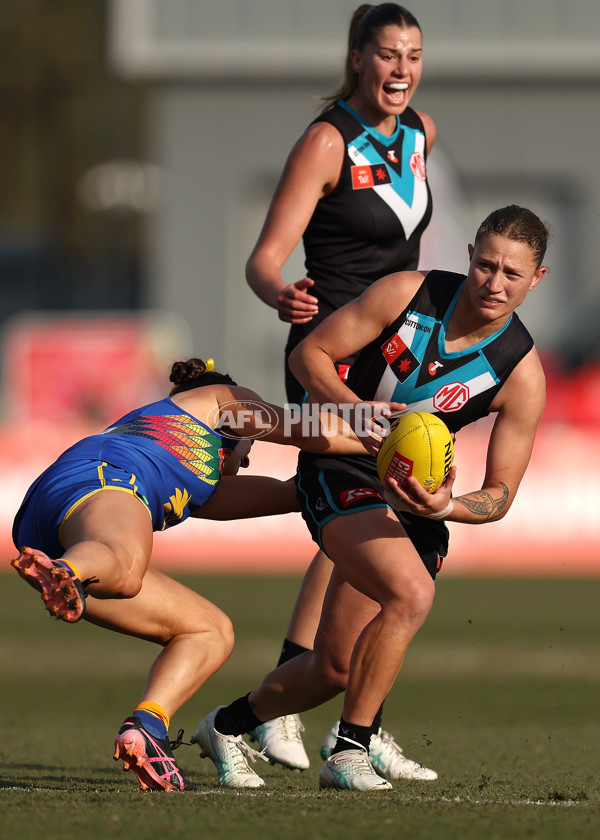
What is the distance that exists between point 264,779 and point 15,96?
131 ft

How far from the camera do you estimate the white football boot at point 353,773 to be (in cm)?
496

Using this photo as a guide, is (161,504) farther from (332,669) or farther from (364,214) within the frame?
(364,214)

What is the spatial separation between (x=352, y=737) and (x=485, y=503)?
929 mm

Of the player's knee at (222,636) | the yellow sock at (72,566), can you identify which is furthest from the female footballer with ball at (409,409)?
the yellow sock at (72,566)

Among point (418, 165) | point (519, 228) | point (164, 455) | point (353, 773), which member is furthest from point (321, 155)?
point (353, 773)

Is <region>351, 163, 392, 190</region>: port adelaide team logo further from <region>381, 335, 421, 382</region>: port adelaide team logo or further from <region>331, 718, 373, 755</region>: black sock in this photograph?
<region>331, 718, 373, 755</region>: black sock

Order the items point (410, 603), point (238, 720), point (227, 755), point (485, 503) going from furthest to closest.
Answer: point (238, 720) < point (227, 755) < point (485, 503) < point (410, 603)

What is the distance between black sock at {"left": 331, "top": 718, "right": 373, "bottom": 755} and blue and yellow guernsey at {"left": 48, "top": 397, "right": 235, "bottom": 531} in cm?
96

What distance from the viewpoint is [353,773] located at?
16.3 feet

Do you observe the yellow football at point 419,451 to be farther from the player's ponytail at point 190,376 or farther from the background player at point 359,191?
the player's ponytail at point 190,376

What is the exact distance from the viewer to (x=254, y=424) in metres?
5.28

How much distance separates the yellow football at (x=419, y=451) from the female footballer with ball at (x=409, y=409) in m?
0.05

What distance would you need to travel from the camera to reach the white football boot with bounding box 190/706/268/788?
5398 millimetres

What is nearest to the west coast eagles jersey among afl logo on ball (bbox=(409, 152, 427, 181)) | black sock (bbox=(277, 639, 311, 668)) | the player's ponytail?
the player's ponytail
